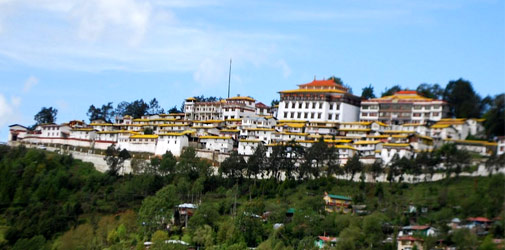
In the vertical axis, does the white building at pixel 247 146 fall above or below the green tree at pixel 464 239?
above

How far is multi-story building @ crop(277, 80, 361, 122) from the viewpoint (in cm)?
3906

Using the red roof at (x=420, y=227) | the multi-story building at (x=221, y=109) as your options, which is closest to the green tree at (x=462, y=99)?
the red roof at (x=420, y=227)

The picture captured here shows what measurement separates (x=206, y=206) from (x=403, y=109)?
11156 millimetres

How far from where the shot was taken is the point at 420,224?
2386 centimetres

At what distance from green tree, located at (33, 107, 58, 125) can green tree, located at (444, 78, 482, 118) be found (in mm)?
29919

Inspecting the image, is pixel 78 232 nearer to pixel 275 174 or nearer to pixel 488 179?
pixel 275 174

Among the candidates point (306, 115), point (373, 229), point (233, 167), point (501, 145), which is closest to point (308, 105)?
point (306, 115)

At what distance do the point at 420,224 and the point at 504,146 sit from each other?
7139 millimetres

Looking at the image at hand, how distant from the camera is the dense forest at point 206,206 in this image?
78.3 feet

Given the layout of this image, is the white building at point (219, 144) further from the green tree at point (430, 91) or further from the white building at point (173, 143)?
the green tree at point (430, 91)

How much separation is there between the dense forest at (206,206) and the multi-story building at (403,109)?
11.7 feet

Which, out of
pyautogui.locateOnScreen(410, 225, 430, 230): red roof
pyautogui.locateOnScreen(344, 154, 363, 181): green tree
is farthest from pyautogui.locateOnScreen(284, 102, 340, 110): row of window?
pyautogui.locateOnScreen(410, 225, 430, 230): red roof

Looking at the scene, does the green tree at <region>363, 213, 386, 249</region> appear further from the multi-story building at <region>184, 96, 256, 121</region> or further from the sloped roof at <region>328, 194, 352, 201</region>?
the multi-story building at <region>184, 96, 256, 121</region>

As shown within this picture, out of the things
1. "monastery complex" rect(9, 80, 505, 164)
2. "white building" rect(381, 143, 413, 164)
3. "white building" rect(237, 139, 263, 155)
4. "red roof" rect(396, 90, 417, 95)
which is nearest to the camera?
"white building" rect(381, 143, 413, 164)
